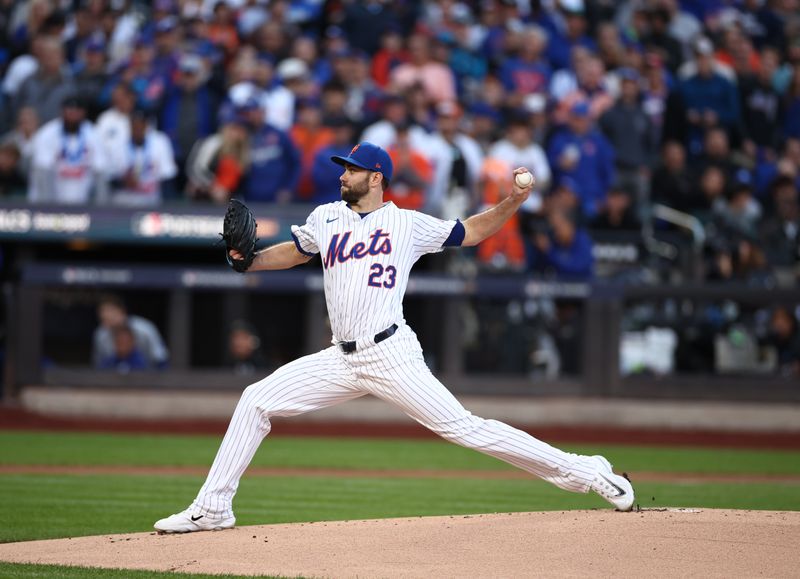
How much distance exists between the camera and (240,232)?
6496mm

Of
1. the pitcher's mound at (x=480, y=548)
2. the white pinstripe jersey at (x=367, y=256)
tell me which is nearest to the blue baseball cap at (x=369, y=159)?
the white pinstripe jersey at (x=367, y=256)

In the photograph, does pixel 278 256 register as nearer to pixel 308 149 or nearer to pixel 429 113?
pixel 308 149

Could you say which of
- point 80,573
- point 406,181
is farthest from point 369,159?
point 406,181

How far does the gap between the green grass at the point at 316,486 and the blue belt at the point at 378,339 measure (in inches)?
62.9

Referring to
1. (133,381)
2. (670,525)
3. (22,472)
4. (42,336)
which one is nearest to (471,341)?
(133,381)

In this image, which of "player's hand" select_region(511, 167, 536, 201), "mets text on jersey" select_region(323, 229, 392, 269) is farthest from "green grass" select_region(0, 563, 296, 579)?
"player's hand" select_region(511, 167, 536, 201)

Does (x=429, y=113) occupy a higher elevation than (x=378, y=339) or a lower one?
higher

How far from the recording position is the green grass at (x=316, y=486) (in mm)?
8008

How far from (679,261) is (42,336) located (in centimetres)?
696

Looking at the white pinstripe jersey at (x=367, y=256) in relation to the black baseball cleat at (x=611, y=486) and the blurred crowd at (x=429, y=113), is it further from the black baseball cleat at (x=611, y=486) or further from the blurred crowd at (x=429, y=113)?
the blurred crowd at (x=429, y=113)

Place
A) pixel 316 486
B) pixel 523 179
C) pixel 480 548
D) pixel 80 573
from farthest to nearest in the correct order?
pixel 316 486, pixel 523 179, pixel 480 548, pixel 80 573

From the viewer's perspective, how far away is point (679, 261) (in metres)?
14.8

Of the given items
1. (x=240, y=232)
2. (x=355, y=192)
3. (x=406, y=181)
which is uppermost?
(x=406, y=181)

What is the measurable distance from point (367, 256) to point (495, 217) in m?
0.65
